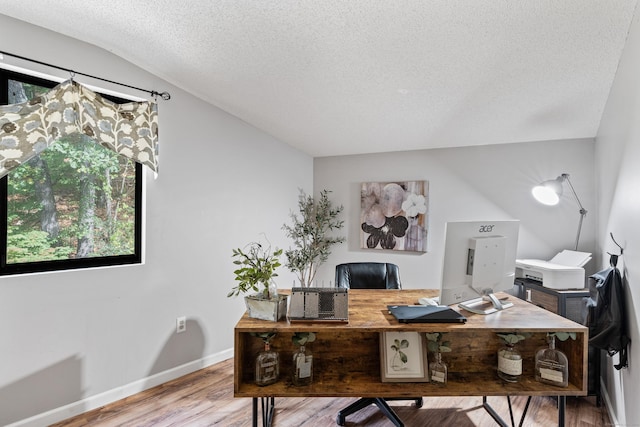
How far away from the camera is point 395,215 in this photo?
13.8ft

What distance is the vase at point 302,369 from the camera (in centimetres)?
163

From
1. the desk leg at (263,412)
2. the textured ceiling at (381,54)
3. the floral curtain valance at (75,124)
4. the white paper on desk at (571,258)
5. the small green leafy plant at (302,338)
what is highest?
the textured ceiling at (381,54)

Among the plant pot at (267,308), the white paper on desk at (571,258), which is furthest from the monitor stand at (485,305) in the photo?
the white paper on desk at (571,258)

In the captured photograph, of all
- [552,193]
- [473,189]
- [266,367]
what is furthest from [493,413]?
[473,189]

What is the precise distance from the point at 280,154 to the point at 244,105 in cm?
97

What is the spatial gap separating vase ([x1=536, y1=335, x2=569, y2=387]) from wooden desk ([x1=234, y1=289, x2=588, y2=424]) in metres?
0.03

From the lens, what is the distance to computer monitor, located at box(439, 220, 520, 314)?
1.76 meters

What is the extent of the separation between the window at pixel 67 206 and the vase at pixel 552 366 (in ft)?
8.68

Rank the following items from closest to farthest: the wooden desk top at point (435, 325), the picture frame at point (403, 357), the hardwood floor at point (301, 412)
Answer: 1. the wooden desk top at point (435, 325)
2. the picture frame at point (403, 357)
3. the hardwood floor at point (301, 412)

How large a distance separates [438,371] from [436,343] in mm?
131

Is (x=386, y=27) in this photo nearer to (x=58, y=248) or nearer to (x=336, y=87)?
(x=336, y=87)

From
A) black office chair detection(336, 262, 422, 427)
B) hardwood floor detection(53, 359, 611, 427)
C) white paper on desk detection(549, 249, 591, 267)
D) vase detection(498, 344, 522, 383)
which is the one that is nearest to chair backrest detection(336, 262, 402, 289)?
black office chair detection(336, 262, 422, 427)

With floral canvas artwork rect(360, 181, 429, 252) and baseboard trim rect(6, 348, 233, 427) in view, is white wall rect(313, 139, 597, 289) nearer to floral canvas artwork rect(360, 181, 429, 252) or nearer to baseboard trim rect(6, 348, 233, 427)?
floral canvas artwork rect(360, 181, 429, 252)

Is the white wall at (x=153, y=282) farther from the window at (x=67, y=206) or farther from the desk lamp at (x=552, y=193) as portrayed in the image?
the desk lamp at (x=552, y=193)
